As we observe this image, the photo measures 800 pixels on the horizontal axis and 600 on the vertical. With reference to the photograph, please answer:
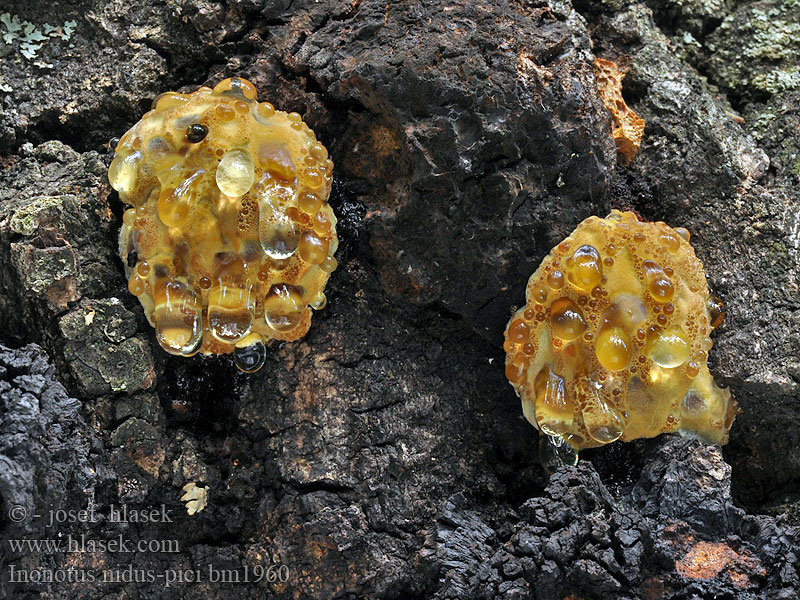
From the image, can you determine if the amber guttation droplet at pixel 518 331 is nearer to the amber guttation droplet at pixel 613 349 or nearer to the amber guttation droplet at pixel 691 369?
the amber guttation droplet at pixel 613 349

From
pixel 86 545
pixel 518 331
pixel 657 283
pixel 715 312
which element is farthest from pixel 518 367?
pixel 86 545

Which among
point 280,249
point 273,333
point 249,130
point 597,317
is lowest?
point 273,333

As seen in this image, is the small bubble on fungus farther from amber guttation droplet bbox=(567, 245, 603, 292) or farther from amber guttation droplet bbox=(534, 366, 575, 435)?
amber guttation droplet bbox=(534, 366, 575, 435)

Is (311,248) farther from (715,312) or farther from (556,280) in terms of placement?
(715,312)

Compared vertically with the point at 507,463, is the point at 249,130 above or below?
above

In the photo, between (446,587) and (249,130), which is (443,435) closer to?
(446,587)

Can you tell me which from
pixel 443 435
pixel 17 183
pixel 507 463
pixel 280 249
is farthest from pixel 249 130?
pixel 507 463

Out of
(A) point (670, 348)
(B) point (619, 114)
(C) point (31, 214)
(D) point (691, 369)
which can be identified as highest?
(B) point (619, 114)
